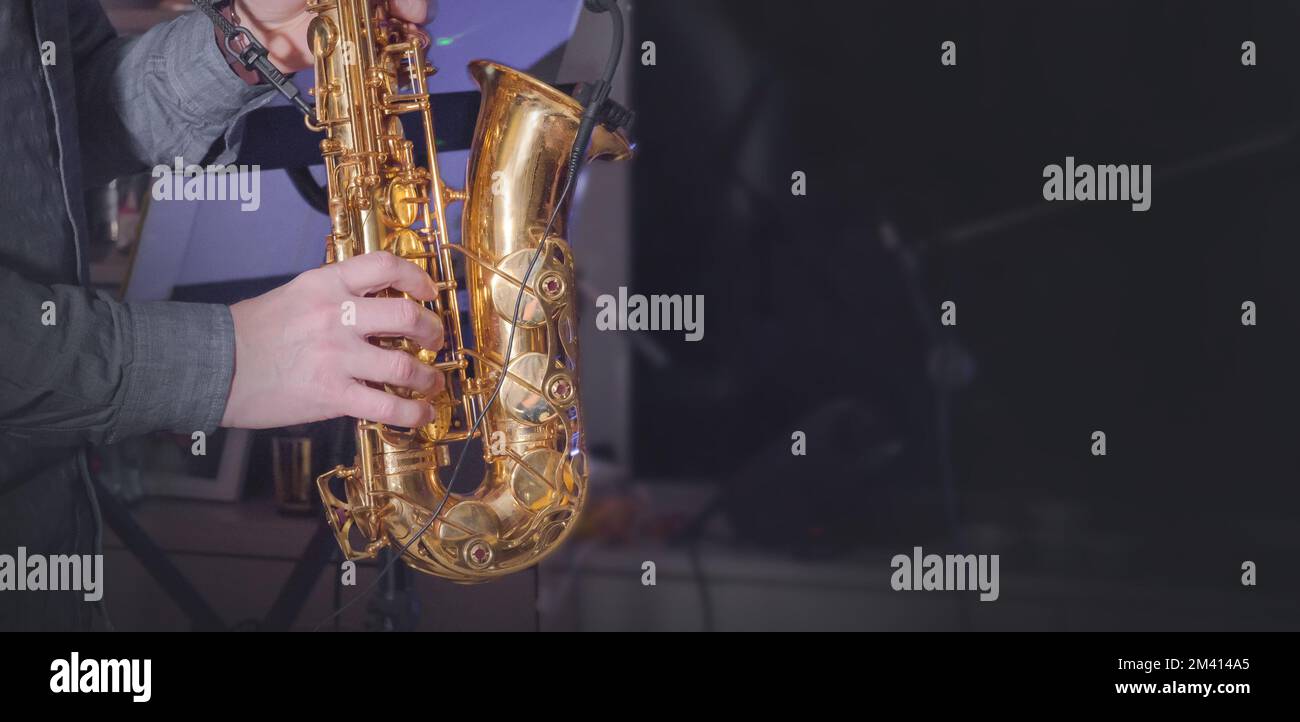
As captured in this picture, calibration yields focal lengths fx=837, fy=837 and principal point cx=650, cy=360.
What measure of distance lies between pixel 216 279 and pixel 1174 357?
1.89m

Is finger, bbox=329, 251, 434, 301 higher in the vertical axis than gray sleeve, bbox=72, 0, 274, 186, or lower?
lower

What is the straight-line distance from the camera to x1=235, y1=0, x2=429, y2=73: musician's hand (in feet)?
4.25

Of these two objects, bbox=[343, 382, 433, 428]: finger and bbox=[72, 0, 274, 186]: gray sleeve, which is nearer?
bbox=[343, 382, 433, 428]: finger

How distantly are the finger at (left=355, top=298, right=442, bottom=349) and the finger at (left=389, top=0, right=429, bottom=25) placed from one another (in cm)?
48

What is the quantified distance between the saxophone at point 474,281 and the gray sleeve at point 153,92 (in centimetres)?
17

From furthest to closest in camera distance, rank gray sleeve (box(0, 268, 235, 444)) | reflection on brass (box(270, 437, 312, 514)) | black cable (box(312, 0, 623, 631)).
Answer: reflection on brass (box(270, 437, 312, 514)) → black cable (box(312, 0, 623, 631)) → gray sleeve (box(0, 268, 235, 444))

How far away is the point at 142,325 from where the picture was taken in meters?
1.06

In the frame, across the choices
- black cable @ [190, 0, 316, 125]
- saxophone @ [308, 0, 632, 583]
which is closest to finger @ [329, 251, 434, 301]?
saxophone @ [308, 0, 632, 583]

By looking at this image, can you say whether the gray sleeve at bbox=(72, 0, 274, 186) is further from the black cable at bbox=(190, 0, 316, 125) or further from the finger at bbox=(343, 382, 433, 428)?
the finger at bbox=(343, 382, 433, 428)

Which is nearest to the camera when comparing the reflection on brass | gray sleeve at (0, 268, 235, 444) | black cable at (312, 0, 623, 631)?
gray sleeve at (0, 268, 235, 444)

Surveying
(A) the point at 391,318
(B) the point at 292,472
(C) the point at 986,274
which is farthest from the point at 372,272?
(C) the point at 986,274

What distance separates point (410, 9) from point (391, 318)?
0.52 meters

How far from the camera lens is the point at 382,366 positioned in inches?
42.8
